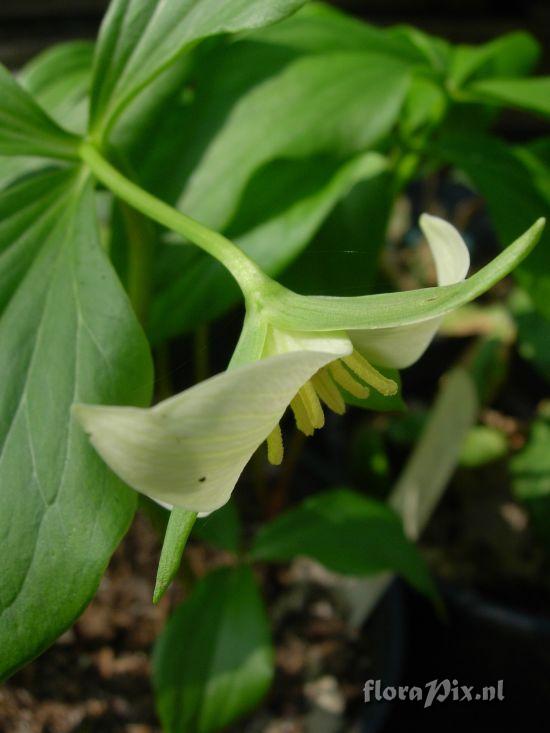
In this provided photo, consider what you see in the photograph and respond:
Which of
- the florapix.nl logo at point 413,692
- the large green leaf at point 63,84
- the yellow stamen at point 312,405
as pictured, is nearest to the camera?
the yellow stamen at point 312,405

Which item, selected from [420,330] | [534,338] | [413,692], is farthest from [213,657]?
[534,338]

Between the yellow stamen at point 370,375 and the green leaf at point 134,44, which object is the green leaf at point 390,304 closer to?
the yellow stamen at point 370,375

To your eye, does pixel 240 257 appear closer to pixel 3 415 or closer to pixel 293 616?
pixel 3 415

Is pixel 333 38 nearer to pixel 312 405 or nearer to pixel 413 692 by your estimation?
pixel 312 405

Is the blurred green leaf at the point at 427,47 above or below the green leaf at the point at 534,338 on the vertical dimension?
above

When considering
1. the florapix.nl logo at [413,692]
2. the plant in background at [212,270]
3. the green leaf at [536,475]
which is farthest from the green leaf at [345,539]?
the green leaf at [536,475]

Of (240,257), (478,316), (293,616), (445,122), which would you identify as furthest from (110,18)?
(478,316)

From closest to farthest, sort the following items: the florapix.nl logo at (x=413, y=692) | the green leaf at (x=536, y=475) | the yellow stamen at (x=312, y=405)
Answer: the yellow stamen at (x=312, y=405) → the florapix.nl logo at (x=413, y=692) → the green leaf at (x=536, y=475)

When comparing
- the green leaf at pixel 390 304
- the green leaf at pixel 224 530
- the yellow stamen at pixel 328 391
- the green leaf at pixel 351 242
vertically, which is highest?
the green leaf at pixel 390 304
